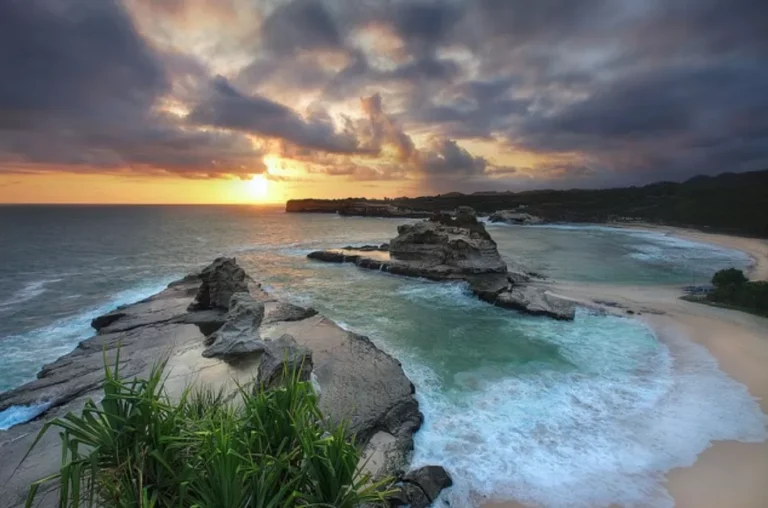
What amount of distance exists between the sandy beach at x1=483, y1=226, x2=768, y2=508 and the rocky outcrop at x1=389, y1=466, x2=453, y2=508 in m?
1.19

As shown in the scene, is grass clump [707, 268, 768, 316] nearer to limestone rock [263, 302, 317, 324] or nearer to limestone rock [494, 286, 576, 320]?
limestone rock [494, 286, 576, 320]

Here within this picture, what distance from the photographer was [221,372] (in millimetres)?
13539

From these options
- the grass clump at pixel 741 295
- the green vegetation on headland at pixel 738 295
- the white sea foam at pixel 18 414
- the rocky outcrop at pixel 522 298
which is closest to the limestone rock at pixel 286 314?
the white sea foam at pixel 18 414

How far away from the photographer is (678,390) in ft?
44.8

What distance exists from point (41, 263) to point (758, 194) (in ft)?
439

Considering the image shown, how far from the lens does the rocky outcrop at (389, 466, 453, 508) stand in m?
8.37

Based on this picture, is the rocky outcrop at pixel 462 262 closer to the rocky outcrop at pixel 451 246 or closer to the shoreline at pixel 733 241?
the rocky outcrop at pixel 451 246

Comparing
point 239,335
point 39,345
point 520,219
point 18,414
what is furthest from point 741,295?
point 520,219

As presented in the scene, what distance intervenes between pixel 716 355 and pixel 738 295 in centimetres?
1052

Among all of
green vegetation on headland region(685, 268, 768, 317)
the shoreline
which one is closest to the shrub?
green vegetation on headland region(685, 268, 768, 317)

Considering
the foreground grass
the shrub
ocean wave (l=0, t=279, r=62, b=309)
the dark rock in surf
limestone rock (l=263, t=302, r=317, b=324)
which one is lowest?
ocean wave (l=0, t=279, r=62, b=309)

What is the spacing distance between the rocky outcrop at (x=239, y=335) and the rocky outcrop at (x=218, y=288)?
3057 millimetres

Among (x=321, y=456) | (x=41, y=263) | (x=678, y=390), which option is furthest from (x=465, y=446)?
(x=41, y=263)

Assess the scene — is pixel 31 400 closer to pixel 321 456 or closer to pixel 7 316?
pixel 321 456
